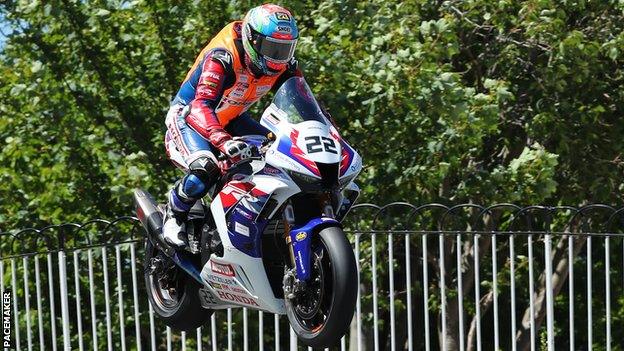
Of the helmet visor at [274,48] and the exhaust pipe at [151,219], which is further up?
the helmet visor at [274,48]

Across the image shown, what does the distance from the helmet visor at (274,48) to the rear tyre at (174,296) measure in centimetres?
172

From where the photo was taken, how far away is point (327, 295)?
266 inches

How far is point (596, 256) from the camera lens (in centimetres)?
1878

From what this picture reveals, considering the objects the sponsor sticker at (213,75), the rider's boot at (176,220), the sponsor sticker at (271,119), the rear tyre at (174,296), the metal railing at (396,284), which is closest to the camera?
the sponsor sticker at (271,119)

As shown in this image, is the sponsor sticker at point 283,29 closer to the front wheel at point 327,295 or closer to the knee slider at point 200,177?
the knee slider at point 200,177

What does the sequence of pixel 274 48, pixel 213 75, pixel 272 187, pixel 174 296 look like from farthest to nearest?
pixel 174 296 < pixel 213 75 < pixel 274 48 < pixel 272 187

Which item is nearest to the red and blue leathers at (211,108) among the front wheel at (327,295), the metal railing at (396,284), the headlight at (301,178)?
the headlight at (301,178)

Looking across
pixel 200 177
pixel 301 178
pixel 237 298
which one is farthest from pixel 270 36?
pixel 237 298

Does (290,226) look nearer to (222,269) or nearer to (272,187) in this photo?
(272,187)

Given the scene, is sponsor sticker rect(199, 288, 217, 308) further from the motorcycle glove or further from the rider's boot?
the motorcycle glove

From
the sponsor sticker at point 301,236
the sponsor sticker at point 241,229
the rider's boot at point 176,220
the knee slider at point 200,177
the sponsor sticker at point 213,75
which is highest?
the sponsor sticker at point 213,75

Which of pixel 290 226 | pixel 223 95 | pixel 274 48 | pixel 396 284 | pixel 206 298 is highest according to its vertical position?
pixel 274 48

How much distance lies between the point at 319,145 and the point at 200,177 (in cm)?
91

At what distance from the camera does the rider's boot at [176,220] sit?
7.61 metres
